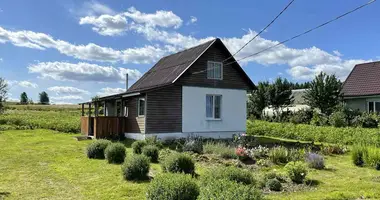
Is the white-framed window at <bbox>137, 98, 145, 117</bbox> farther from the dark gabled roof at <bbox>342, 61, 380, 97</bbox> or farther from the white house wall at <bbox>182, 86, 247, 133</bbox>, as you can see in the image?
the dark gabled roof at <bbox>342, 61, 380, 97</bbox>

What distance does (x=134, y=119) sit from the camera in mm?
19344

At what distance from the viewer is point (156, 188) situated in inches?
217

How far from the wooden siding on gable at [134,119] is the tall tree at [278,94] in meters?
17.5

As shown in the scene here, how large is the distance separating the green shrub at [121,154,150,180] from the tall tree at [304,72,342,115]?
827 inches

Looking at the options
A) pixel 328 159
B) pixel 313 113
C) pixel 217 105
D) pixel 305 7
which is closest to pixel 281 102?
pixel 313 113

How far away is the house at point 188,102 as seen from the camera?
18.5 m

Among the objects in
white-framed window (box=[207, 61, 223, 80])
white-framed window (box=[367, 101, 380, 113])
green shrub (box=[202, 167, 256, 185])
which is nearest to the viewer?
green shrub (box=[202, 167, 256, 185])

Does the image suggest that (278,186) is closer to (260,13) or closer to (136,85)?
(260,13)

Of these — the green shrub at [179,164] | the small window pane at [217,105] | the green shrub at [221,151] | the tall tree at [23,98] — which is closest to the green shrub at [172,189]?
the green shrub at [179,164]

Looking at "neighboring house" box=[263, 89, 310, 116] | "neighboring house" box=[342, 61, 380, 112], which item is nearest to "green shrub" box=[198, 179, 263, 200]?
"neighboring house" box=[342, 61, 380, 112]

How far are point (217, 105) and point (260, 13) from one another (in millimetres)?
9484

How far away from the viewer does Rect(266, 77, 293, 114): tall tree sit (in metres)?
33.3

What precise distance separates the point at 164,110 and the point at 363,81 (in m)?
18.6

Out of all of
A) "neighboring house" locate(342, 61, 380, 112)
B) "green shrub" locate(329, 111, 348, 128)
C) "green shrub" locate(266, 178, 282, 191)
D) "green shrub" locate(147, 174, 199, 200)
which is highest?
"neighboring house" locate(342, 61, 380, 112)
